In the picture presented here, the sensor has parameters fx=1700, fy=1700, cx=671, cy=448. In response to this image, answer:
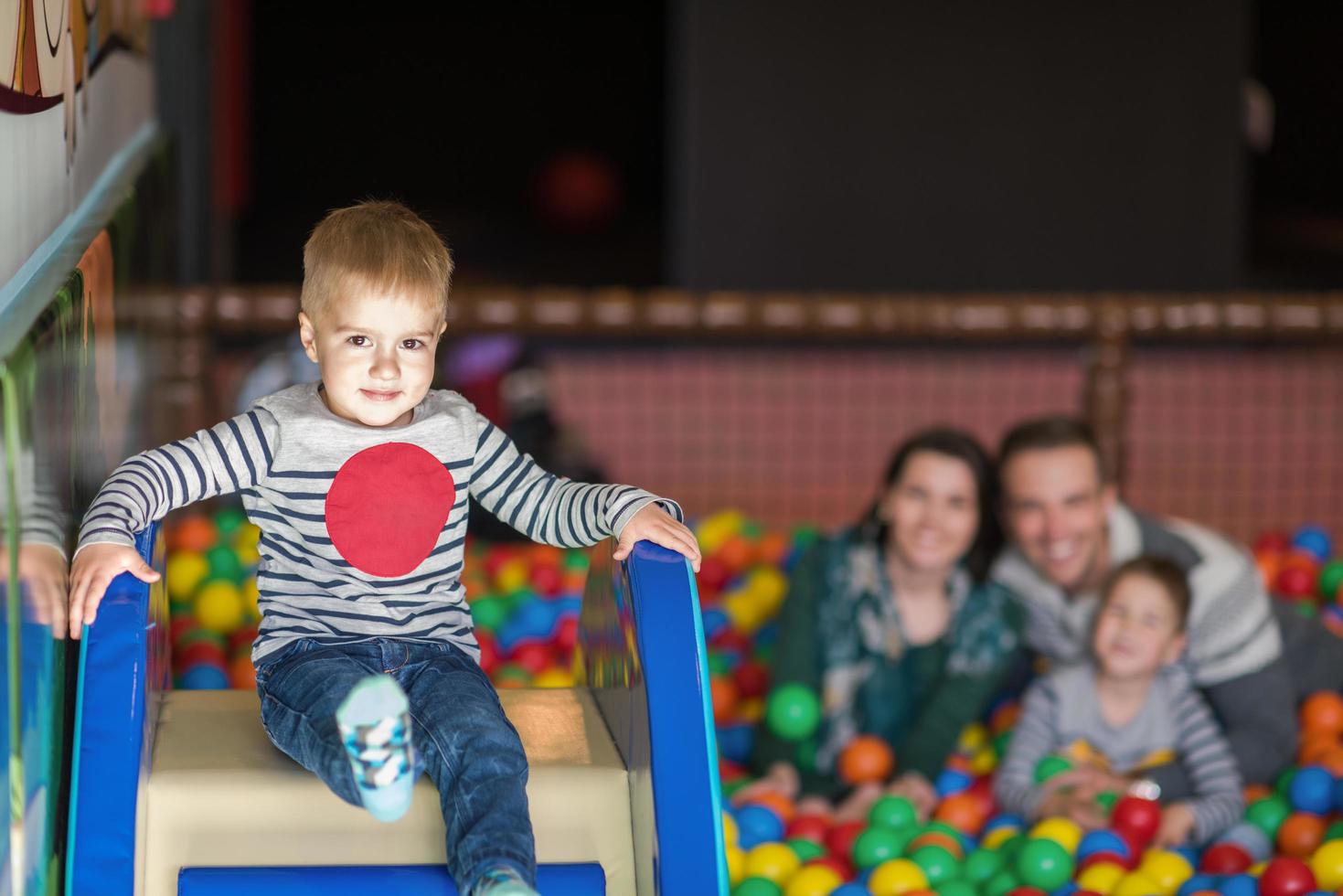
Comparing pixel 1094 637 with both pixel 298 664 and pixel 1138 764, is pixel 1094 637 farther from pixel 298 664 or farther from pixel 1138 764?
pixel 298 664

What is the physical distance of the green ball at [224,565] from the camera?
3.45 metres

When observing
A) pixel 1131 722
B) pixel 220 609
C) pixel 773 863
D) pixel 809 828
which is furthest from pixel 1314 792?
pixel 220 609

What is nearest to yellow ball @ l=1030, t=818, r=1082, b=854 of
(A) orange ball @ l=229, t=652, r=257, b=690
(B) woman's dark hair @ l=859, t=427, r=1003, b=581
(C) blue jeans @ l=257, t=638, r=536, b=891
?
(B) woman's dark hair @ l=859, t=427, r=1003, b=581

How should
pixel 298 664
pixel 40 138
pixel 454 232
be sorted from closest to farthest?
pixel 298 664 < pixel 40 138 < pixel 454 232

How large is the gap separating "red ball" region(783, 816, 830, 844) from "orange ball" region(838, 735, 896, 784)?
145 mm

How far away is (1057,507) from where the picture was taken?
2.82 meters

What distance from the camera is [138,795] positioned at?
1.55 metres

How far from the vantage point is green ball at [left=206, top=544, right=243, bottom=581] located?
3447 mm

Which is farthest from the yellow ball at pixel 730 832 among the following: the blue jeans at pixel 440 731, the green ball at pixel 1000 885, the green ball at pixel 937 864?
the blue jeans at pixel 440 731

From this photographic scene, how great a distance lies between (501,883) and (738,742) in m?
1.63

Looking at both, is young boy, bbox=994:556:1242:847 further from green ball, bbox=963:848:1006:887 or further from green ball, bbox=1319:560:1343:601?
green ball, bbox=1319:560:1343:601

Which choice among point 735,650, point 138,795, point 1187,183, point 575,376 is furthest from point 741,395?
point 138,795

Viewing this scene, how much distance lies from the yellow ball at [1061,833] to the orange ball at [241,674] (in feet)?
4.46

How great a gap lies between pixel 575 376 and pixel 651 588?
498cm
